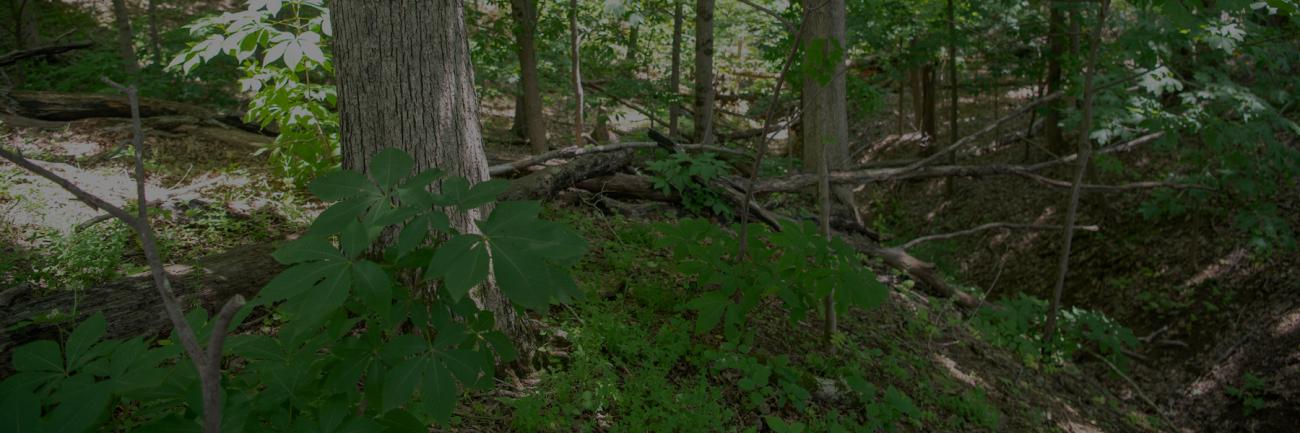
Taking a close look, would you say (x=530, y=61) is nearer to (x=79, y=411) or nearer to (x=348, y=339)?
(x=348, y=339)

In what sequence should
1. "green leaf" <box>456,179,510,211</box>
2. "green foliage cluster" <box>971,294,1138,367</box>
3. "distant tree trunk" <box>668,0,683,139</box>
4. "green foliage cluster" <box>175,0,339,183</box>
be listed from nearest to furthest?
"green leaf" <box>456,179,510,211</box>
"green foliage cluster" <box>175,0,339,183</box>
"green foliage cluster" <box>971,294,1138,367</box>
"distant tree trunk" <box>668,0,683,139</box>

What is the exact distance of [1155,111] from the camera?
6.83 meters

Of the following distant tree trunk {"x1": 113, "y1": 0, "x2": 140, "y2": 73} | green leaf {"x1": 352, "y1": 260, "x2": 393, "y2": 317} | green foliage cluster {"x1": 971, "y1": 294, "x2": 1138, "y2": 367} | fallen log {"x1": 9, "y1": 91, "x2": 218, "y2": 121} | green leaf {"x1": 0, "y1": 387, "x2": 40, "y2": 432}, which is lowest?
green foliage cluster {"x1": 971, "y1": 294, "x2": 1138, "y2": 367}

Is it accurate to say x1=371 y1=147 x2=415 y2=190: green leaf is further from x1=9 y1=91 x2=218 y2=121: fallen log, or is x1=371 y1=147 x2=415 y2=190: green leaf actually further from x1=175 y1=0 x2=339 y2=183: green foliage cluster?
x1=9 y1=91 x2=218 y2=121: fallen log

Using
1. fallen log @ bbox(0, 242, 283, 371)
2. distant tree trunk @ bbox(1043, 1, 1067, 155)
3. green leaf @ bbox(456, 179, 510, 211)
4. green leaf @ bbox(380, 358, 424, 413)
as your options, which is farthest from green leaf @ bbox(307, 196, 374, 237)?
distant tree trunk @ bbox(1043, 1, 1067, 155)

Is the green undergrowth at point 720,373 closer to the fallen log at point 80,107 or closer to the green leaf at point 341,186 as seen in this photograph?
the green leaf at point 341,186

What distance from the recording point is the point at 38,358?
1604mm

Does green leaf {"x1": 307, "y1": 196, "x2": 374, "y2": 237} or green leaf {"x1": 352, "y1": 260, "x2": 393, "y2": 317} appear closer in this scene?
green leaf {"x1": 352, "y1": 260, "x2": 393, "y2": 317}

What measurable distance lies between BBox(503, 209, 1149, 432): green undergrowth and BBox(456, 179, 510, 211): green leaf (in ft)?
4.54

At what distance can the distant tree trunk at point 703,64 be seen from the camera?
8.65 meters

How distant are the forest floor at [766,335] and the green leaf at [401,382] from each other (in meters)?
1.17

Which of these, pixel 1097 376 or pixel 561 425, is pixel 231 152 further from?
pixel 1097 376

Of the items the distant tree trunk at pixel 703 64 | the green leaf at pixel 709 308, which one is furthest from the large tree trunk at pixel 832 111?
the green leaf at pixel 709 308

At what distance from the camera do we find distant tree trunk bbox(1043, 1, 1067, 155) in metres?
9.53
